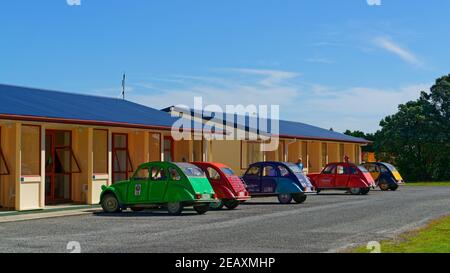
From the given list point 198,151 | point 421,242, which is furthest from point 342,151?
point 421,242

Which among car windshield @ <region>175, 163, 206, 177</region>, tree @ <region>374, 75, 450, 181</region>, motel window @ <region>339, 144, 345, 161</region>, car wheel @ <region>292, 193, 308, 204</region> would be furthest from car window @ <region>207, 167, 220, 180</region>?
tree @ <region>374, 75, 450, 181</region>

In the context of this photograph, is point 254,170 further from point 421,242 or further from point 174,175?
point 421,242

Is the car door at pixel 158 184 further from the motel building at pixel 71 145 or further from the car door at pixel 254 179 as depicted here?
the car door at pixel 254 179

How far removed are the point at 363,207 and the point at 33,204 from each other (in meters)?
10.9

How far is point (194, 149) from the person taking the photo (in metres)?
31.5

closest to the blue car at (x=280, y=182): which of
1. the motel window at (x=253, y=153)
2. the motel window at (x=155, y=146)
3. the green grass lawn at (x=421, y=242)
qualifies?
the motel window at (x=155, y=146)

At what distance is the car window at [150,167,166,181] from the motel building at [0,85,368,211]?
3.56m

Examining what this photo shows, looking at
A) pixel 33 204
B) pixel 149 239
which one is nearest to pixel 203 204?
pixel 33 204

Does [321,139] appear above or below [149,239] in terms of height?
above

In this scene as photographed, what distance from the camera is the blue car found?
26.2 meters

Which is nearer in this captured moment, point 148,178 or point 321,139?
point 148,178

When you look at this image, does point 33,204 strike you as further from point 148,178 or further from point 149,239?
point 149,239

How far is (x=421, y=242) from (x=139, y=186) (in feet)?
32.5

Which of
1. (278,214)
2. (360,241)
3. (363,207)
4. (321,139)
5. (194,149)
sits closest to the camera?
(360,241)
